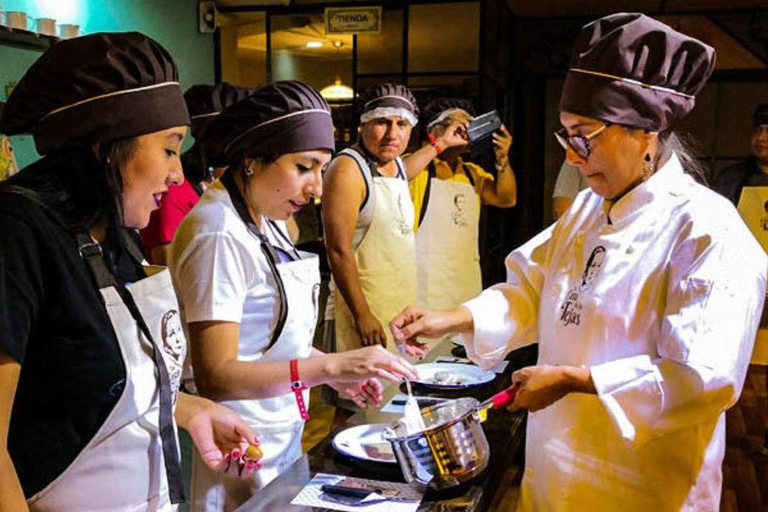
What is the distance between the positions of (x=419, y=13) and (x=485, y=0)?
0.46m

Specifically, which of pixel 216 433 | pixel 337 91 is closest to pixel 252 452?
pixel 216 433

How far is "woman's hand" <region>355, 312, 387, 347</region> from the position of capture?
2818 mm

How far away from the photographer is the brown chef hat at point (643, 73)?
127cm

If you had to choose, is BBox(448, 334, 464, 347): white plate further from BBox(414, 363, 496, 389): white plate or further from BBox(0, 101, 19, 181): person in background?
BBox(0, 101, 19, 181): person in background

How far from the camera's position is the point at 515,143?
254 inches

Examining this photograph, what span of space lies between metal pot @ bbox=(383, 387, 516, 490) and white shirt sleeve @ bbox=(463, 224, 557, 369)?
28cm

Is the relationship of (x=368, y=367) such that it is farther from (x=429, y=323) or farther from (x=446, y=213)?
(x=446, y=213)

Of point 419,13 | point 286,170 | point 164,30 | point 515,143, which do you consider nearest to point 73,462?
point 286,170

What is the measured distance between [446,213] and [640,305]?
239cm

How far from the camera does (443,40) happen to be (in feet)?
17.6

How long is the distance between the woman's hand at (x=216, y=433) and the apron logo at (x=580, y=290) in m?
0.62

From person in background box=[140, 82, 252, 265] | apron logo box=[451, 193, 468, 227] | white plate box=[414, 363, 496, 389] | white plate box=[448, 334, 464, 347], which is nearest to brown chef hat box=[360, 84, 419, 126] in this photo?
person in background box=[140, 82, 252, 265]

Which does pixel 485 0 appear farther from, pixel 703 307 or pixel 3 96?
pixel 703 307

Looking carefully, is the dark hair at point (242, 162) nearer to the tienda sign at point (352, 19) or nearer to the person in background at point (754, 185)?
the person in background at point (754, 185)
